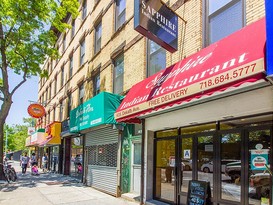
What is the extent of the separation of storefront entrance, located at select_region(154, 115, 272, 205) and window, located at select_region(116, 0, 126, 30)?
6285 mm

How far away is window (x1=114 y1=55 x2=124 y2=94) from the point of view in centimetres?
1293

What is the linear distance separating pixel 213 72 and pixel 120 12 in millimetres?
8958

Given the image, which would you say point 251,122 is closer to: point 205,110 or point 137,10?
point 205,110

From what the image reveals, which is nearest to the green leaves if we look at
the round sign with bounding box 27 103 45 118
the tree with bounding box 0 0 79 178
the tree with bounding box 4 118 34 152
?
the tree with bounding box 0 0 79 178

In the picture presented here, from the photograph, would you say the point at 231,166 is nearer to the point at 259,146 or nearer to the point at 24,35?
the point at 259,146

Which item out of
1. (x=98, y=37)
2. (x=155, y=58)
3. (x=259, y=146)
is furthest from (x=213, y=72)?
(x=98, y=37)

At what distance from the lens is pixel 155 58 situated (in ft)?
34.2

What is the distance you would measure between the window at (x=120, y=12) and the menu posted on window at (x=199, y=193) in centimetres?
857

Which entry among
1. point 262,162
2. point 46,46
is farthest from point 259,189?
point 46,46

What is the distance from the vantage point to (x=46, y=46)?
18.6 metres

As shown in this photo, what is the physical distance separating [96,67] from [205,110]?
9.50 m

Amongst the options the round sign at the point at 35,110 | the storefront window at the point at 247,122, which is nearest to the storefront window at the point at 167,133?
the storefront window at the point at 247,122

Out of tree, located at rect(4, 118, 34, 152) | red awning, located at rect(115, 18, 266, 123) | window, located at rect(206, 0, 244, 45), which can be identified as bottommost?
tree, located at rect(4, 118, 34, 152)

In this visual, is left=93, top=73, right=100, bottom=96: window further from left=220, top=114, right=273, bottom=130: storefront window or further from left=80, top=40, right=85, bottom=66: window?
left=220, top=114, right=273, bottom=130: storefront window
